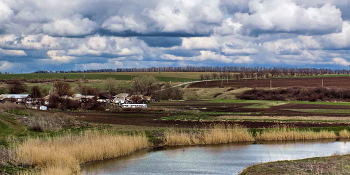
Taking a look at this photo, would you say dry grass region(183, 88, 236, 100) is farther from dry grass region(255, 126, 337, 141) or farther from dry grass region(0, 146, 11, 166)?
dry grass region(0, 146, 11, 166)

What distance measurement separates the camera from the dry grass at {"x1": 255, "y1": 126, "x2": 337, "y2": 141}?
39531 millimetres

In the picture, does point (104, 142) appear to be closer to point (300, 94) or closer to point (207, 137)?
point (207, 137)

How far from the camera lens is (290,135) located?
39500 millimetres

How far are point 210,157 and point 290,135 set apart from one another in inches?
483

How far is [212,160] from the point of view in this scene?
2994 centimetres

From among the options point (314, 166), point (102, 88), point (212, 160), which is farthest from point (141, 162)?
point (102, 88)

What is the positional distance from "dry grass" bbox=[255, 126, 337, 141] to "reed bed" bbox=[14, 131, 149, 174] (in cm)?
1250

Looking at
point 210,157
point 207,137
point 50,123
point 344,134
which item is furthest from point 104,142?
point 344,134

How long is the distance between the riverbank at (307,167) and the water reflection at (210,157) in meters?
2.35

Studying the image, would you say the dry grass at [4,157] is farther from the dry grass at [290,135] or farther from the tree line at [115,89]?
the tree line at [115,89]

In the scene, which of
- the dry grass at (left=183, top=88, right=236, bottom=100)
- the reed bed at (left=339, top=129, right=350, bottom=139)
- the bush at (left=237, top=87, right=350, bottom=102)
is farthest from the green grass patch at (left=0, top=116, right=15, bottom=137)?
the dry grass at (left=183, top=88, right=236, bottom=100)

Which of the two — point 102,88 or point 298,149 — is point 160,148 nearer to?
point 298,149

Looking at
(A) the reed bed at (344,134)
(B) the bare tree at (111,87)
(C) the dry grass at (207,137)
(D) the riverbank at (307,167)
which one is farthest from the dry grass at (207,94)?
(D) the riverbank at (307,167)

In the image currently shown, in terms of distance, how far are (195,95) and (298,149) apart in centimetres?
10270
